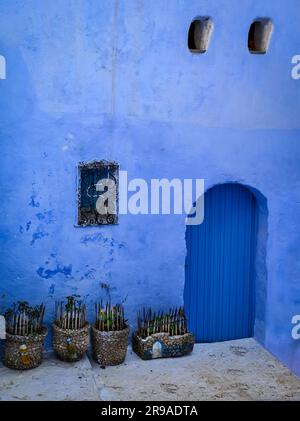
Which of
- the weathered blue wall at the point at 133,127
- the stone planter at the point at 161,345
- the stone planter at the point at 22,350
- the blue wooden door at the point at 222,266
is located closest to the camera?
the stone planter at the point at 22,350

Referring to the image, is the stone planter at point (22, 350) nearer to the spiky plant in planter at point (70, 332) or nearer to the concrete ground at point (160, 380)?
the concrete ground at point (160, 380)

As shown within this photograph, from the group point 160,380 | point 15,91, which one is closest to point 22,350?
point 160,380

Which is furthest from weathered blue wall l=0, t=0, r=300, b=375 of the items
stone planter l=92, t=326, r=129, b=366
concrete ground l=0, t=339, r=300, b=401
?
concrete ground l=0, t=339, r=300, b=401

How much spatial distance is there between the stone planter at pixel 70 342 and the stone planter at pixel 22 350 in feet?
0.73

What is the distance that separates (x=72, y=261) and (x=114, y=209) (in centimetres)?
84

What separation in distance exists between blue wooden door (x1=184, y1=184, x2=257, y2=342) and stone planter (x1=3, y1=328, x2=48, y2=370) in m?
2.34

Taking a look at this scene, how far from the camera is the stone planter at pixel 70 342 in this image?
825cm

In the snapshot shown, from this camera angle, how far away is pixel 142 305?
9.03 m

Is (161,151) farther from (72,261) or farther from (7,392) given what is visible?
(7,392)

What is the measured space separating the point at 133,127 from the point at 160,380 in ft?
10.2

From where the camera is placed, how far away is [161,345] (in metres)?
8.77

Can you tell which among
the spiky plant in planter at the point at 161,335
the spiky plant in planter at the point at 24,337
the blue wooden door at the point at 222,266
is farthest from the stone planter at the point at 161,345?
the spiky plant in planter at the point at 24,337

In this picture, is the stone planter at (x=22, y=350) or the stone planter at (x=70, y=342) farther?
the stone planter at (x=70, y=342)

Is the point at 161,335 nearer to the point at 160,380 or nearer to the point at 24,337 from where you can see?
the point at 160,380
